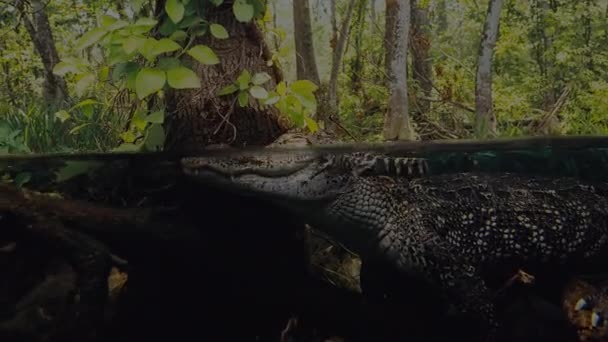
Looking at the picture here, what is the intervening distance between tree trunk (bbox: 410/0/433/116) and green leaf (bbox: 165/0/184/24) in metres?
6.48

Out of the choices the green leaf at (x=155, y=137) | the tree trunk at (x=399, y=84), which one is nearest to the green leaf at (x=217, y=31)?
the green leaf at (x=155, y=137)

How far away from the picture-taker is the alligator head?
9.18 feet

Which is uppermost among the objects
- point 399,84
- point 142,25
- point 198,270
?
point 142,25

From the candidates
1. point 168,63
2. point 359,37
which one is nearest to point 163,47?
point 168,63

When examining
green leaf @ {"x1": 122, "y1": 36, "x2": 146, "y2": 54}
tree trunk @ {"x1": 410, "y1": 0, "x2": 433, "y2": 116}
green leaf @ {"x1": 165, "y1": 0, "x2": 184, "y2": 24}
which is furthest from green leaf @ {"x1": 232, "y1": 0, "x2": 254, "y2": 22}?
tree trunk @ {"x1": 410, "y1": 0, "x2": 433, "y2": 116}

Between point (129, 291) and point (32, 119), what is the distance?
372 cm

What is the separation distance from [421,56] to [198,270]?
9.31 meters

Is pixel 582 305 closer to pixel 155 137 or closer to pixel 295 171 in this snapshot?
pixel 295 171

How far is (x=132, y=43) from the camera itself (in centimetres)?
254

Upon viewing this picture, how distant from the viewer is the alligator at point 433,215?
8.47 feet

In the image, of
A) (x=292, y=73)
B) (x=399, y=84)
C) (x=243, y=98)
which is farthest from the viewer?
(x=292, y=73)

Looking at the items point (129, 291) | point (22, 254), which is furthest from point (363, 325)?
point (22, 254)

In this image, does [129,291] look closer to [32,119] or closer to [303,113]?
[303,113]

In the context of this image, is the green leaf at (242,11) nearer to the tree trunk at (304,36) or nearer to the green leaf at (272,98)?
the green leaf at (272,98)
